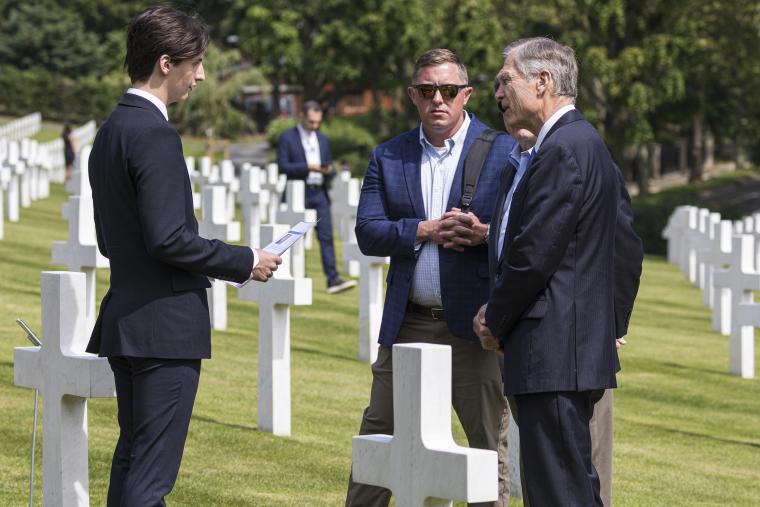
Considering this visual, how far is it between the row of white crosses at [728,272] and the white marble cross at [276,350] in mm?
4982

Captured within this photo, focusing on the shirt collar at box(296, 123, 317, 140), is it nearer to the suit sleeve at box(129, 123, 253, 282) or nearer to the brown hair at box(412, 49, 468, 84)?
the brown hair at box(412, 49, 468, 84)

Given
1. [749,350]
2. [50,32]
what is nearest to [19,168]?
[749,350]

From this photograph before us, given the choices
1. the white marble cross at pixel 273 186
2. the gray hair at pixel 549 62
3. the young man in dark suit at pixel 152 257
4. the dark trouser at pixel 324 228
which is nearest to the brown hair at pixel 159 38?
the young man in dark suit at pixel 152 257

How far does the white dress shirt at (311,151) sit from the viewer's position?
680 inches

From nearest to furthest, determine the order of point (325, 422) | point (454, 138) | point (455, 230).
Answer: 1. point (455, 230)
2. point (454, 138)
3. point (325, 422)

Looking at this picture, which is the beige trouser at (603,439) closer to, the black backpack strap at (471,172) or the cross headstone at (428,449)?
the black backpack strap at (471,172)

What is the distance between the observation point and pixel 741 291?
559 inches

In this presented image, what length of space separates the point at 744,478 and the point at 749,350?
16.3ft

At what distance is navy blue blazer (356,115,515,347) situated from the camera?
6128 millimetres

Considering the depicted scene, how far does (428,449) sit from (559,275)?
0.88 meters

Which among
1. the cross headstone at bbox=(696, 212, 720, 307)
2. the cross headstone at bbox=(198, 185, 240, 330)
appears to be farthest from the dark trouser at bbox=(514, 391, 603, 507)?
the cross headstone at bbox=(696, 212, 720, 307)

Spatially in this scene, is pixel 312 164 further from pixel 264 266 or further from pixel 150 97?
pixel 150 97

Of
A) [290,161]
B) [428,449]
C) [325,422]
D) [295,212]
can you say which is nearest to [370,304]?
[325,422]

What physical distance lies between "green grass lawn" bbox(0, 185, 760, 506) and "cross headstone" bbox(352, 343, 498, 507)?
2.98m
